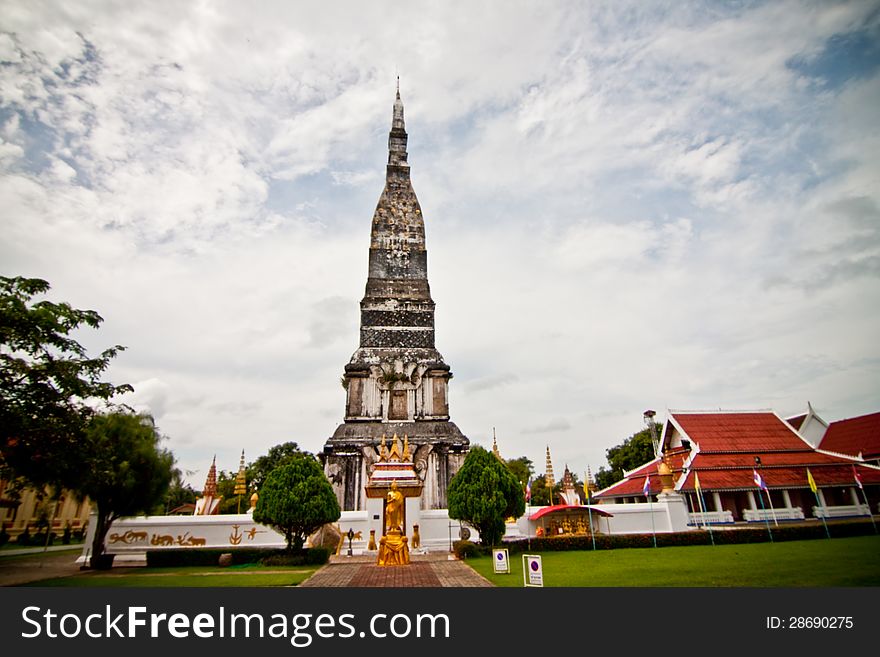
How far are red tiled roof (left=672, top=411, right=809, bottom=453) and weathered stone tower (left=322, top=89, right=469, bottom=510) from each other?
12828 mm

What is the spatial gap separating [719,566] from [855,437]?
23.9 m

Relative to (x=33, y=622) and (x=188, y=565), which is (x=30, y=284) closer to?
(x=33, y=622)

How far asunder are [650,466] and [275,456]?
34703 millimetres

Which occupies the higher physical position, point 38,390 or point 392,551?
point 38,390

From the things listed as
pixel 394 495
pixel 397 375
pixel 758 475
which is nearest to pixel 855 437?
pixel 758 475

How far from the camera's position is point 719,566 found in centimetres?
1148

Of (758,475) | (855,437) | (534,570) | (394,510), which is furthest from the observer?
(855,437)

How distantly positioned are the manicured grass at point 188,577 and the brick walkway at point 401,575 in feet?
2.29

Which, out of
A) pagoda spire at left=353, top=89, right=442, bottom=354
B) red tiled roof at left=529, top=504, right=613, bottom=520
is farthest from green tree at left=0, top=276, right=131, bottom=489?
pagoda spire at left=353, top=89, right=442, bottom=354

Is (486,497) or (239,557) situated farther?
(486,497)

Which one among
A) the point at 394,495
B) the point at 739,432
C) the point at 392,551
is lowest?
the point at 392,551

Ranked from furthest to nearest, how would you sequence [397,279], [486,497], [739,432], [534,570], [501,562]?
1. [397,279]
2. [739,432]
3. [486,497]
4. [501,562]
5. [534,570]

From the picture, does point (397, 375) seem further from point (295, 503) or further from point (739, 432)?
point (739, 432)

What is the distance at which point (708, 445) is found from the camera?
2573cm
